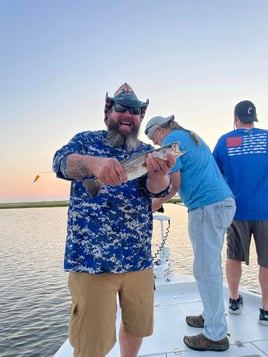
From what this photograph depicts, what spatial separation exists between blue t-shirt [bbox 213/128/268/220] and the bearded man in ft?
4.82

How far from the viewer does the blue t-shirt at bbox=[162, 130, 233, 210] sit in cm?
310

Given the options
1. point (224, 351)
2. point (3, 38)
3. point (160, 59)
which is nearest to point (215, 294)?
point (224, 351)

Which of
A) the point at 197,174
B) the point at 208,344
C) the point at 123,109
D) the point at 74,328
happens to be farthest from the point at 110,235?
the point at 208,344

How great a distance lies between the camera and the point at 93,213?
228 cm

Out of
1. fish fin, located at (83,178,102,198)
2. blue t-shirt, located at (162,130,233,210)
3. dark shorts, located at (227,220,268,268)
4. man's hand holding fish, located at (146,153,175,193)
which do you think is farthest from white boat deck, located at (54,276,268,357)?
fish fin, located at (83,178,102,198)

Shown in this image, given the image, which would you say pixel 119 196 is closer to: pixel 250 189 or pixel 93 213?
pixel 93 213

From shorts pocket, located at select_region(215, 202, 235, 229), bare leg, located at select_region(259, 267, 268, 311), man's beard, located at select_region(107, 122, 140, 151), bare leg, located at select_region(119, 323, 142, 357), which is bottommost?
bare leg, located at select_region(119, 323, 142, 357)

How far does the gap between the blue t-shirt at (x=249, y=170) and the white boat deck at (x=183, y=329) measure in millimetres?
1236

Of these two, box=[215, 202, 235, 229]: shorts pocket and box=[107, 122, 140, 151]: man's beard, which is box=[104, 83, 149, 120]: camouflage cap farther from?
box=[215, 202, 235, 229]: shorts pocket

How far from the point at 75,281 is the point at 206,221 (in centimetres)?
142

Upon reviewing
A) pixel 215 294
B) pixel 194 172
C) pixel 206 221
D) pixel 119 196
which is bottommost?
pixel 215 294

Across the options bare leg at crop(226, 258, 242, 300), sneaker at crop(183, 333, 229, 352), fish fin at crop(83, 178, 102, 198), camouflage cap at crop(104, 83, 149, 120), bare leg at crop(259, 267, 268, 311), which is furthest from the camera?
bare leg at crop(226, 258, 242, 300)

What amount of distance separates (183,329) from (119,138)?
2449 mm

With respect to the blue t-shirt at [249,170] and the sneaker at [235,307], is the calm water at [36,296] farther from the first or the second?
the blue t-shirt at [249,170]
